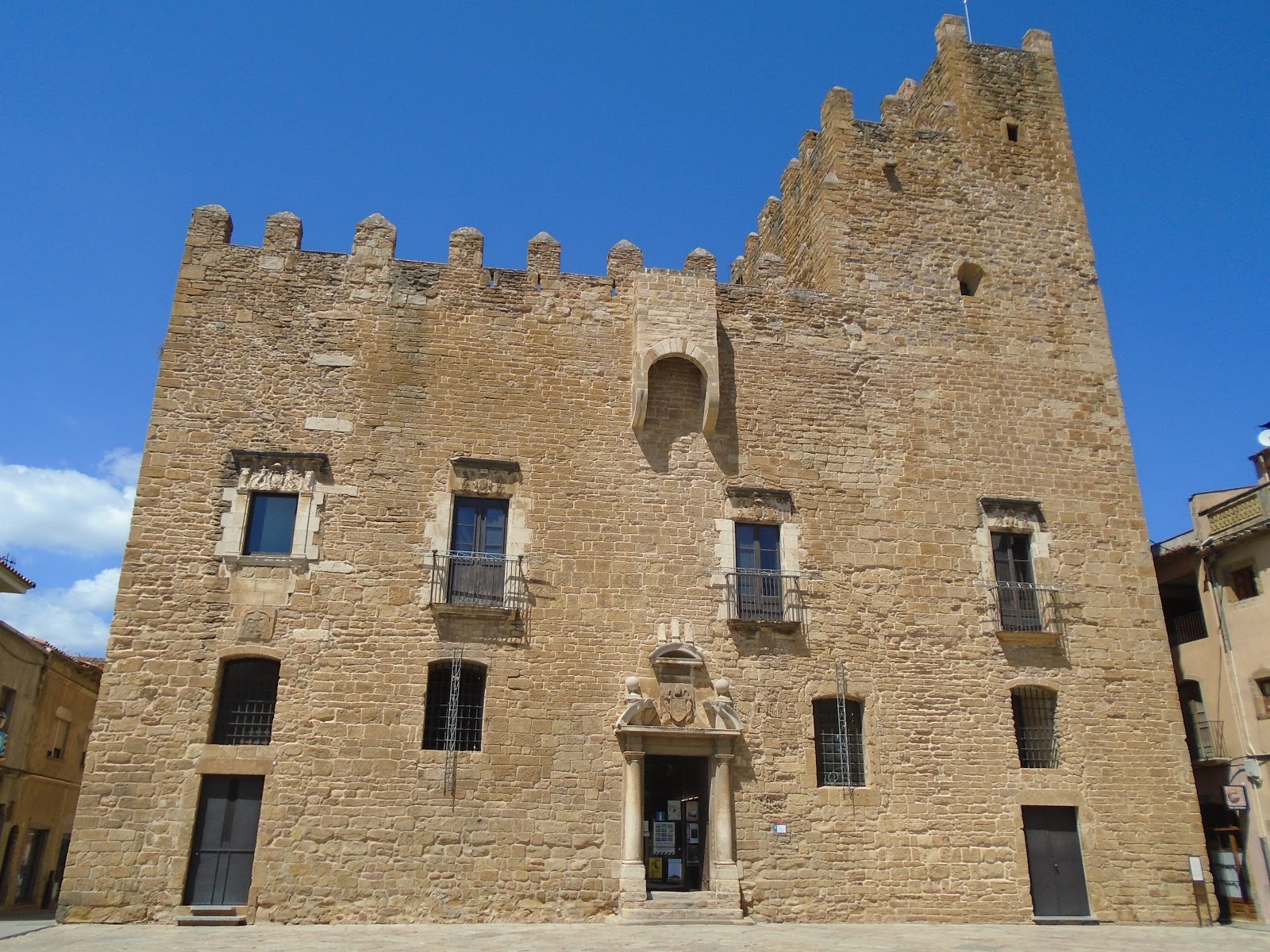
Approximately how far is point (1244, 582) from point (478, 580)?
13880mm

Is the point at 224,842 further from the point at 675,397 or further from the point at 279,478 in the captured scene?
the point at 675,397

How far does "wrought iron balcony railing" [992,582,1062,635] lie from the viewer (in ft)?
49.5

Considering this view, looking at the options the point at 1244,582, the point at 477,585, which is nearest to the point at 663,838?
the point at 477,585

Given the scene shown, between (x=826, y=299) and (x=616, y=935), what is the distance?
10.5m

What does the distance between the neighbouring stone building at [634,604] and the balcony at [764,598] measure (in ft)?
0.18

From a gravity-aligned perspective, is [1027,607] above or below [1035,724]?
above

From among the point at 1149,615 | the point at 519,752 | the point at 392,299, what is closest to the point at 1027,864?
the point at 1149,615

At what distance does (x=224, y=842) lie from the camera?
41.4 feet

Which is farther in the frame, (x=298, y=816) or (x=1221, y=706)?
(x=1221, y=706)

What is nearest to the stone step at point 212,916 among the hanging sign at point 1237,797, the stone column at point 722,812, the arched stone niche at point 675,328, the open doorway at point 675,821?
the open doorway at point 675,821

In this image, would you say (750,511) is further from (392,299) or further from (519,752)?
(392,299)

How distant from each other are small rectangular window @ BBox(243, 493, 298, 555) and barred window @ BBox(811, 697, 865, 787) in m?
8.10

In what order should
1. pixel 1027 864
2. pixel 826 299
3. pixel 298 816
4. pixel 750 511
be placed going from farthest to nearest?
pixel 826 299 < pixel 750 511 < pixel 1027 864 < pixel 298 816

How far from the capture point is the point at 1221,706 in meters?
17.4
